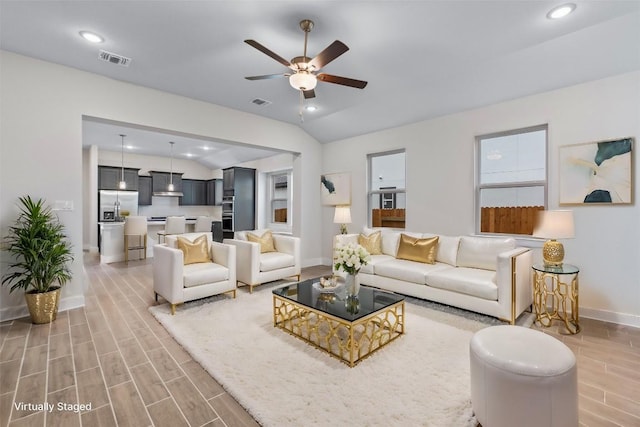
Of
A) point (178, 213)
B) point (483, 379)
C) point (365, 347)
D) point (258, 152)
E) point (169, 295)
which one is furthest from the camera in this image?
point (178, 213)

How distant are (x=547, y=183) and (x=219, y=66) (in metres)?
4.28

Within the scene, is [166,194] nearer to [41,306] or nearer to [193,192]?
[193,192]

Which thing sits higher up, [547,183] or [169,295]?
[547,183]

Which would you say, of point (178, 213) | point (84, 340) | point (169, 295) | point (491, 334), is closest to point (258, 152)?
point (178, 213)

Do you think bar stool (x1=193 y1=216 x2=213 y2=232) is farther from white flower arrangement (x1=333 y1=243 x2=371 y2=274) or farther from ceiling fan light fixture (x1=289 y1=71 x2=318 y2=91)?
ceiling fan light fixture (x1=289 y1=71 x2=318 y2=91)

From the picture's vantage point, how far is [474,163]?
Answer: 4188 mm

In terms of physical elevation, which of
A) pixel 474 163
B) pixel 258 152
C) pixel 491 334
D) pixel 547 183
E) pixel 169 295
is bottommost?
pixel 169 295

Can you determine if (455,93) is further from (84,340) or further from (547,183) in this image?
(84,340)

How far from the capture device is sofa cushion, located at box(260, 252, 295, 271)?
4.30 metres

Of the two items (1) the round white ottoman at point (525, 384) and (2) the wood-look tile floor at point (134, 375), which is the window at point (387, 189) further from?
(1) the round white ottoman at point (525, 384)

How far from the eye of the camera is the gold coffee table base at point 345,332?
7.60ft

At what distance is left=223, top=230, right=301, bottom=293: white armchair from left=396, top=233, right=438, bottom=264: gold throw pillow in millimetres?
1682

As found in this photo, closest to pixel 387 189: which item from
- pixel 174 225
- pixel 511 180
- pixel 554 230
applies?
pixel 511 180

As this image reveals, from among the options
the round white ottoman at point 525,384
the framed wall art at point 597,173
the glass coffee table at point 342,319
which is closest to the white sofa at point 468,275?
the glass coffee table at point 342,319
